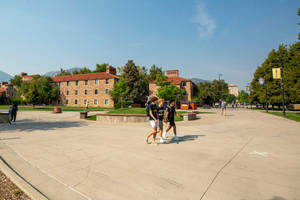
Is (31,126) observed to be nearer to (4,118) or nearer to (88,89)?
(4,118)

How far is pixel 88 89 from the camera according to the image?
49875 mm

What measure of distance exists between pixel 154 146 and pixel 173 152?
993mm

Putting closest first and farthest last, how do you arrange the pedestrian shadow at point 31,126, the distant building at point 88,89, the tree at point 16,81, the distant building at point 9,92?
1. the pedestrian shadow at point 31,126
2. the distant building at point 88,89
3. the tree at point 16,81
4. the distant building at point 9,92

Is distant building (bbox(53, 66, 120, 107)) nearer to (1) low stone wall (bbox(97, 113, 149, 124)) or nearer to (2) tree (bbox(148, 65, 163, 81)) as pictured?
(2) tree (bbox(148, 65, 163, 81))

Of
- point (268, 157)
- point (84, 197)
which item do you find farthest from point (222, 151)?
point (84, 197)

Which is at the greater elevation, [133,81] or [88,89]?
[133,81]

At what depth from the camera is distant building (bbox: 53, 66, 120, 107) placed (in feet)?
157

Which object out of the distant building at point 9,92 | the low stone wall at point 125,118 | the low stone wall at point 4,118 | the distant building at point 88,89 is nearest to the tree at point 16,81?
the distant building at point 9,92

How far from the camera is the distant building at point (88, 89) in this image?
48.0 metres

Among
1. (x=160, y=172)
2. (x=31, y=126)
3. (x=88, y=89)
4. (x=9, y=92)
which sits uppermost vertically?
(x=9, y=92)

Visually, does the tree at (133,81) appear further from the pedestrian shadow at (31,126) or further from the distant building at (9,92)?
the distant building at (9,92)

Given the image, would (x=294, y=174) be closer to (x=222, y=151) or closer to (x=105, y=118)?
(x=222, y=151)

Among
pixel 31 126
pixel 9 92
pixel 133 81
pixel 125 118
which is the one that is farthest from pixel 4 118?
pixel 9 92

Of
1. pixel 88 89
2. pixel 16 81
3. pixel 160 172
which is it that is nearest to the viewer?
pixel 160 172
